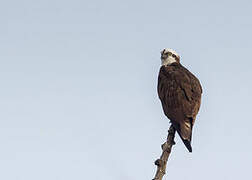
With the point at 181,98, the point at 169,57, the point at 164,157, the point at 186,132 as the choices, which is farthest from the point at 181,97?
the point at 169,57

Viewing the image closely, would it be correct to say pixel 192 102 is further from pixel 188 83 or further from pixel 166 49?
pixel 166 49

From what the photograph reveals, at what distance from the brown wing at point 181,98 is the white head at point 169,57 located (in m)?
1.47


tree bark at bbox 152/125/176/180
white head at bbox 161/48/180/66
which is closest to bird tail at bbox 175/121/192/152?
tree bark at bbox 152/125/176/180

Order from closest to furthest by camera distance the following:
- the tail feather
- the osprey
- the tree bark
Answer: the tree bark, the tail feather, the osprey

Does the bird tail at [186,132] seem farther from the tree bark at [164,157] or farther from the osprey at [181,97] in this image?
the tree bark at [164,157]

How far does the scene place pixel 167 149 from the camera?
665cm

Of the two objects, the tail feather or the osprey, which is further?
the osprey

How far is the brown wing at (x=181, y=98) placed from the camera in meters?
8.37

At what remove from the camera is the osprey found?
834 centimetres

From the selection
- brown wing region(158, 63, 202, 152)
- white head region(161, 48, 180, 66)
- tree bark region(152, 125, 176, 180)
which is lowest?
tree bark region(152, 125, 176, 180)

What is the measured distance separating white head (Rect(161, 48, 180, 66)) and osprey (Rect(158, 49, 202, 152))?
1.23 metres

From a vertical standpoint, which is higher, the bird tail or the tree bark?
the bird tail

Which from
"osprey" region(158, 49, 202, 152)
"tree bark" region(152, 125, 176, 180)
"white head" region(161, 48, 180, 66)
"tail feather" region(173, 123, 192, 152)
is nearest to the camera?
"tree bark" region(152, 125, 176, 180)

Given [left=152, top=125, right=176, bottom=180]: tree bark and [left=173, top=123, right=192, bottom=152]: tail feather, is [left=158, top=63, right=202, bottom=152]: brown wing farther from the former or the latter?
[left=152, top=125, right=176, bottom=180]: tree bark
